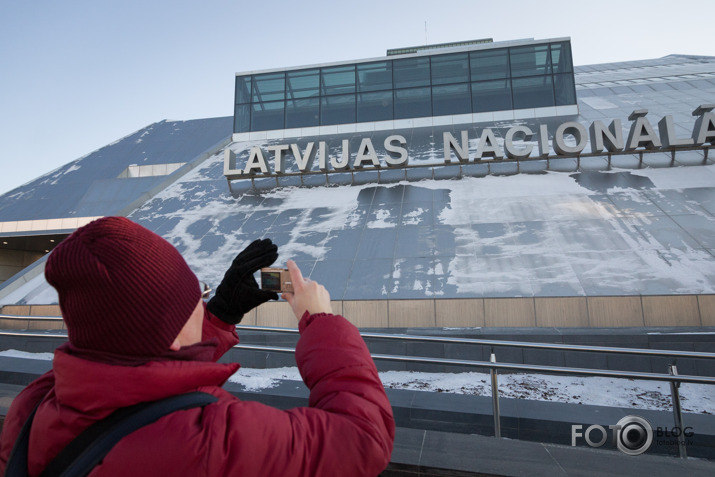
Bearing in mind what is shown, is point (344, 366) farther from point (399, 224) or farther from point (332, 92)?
point (332, 92)

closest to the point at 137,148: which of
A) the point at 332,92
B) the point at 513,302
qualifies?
the point at 332,92

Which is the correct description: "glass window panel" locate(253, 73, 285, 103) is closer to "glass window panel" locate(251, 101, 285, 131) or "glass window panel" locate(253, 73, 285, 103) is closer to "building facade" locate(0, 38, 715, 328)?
"building facade" locate(0, 38, 715, 328)

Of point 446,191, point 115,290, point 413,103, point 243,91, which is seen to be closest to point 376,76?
point 413,103

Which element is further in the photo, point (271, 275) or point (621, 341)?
point (621, 341)

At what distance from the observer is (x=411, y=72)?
1950cm

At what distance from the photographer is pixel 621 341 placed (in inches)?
265

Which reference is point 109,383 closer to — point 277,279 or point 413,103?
point 277,279

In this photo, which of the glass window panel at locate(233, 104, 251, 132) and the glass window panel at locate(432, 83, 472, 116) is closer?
the glass window panel at locate(432, 83, 472, 116)

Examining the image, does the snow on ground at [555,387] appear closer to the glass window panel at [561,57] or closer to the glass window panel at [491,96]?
the glass window panel at [491,96]

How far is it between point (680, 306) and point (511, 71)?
14.4 m

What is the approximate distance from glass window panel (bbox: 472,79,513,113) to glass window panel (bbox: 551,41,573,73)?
2111 mm

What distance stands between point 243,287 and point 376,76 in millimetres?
19720

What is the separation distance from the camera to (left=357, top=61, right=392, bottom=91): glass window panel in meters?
19.7

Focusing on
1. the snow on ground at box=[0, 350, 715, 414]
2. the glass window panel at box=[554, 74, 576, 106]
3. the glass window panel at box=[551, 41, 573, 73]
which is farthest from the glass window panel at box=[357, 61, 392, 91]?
the snow on ground at box=[0, 350, 715, 414]
